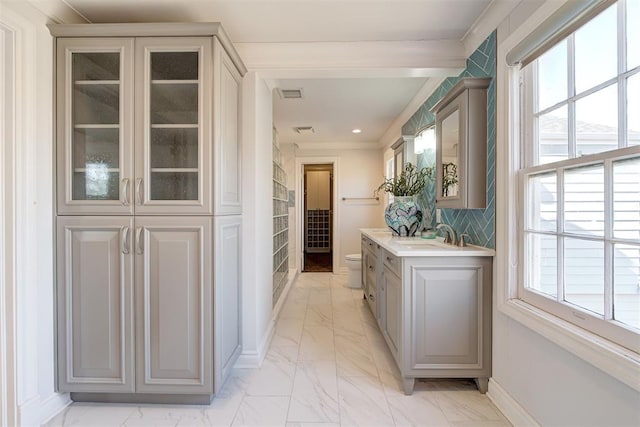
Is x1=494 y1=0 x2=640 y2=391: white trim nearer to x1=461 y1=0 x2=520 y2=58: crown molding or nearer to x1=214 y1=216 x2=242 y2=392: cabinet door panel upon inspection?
x1=461 y1=0 x2=520 y2=58: crown molding

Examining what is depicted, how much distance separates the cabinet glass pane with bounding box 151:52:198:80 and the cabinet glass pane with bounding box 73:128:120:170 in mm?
417

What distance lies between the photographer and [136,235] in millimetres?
1843

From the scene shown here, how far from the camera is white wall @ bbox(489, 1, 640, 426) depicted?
1201 millimetres

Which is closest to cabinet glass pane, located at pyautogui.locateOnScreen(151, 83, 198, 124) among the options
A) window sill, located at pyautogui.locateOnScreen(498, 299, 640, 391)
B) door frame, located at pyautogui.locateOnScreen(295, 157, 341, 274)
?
window sill, located at pyautogui.locateOnScreen(498, 299, 640, 391)

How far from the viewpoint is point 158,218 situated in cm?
185

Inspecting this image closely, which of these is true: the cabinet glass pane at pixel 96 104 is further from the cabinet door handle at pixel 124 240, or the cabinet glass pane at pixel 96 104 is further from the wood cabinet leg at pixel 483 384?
the wood cabinet leg at pixel 483 384

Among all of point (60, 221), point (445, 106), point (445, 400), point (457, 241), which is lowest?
point (445, 400)

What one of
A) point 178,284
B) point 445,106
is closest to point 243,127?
point 178,284

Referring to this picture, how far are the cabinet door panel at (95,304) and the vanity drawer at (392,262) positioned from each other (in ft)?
5.26

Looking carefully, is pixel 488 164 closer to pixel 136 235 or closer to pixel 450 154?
pixel 450 154

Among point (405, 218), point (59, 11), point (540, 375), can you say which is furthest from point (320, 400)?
point (59, 11)

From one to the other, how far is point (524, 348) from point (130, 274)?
216 centimetres

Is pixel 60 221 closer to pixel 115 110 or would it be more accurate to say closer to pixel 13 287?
pixel 13 287

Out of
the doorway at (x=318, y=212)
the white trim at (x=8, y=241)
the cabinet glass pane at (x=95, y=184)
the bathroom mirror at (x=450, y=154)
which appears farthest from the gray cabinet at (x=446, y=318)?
the doorway at (x=318, y=212)
